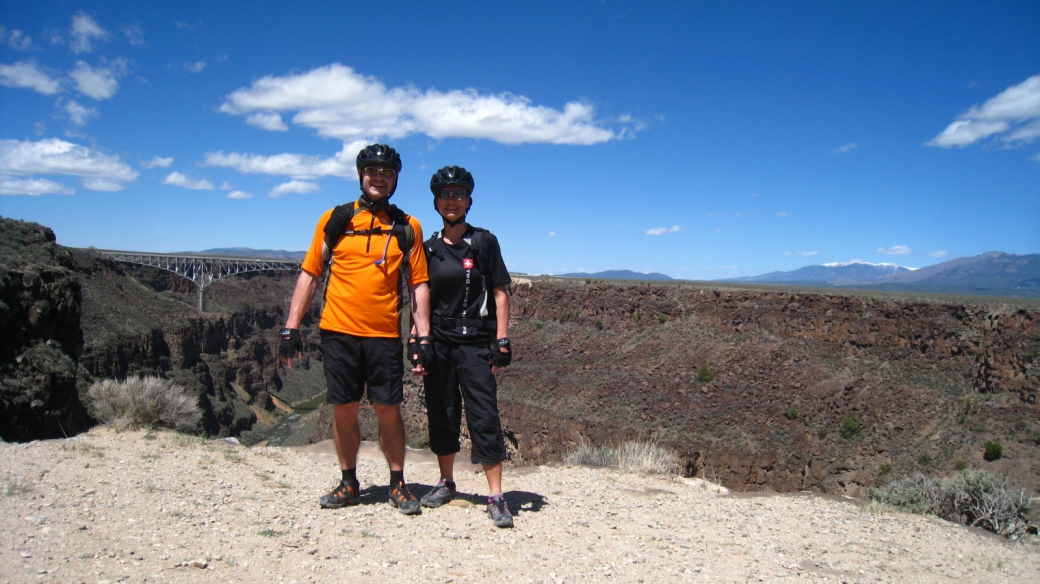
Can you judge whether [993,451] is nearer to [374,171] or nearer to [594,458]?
[594,458]

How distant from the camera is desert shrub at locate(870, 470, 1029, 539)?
5.95 m

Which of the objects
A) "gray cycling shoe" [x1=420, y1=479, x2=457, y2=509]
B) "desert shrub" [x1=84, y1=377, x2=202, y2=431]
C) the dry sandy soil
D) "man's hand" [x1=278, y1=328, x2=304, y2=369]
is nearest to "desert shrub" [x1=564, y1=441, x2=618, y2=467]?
the dry sandy soil

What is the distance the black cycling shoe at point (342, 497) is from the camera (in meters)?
4.66

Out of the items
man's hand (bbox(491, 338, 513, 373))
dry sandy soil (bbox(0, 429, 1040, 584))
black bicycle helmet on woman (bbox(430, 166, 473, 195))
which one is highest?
black bicycle helmet on woman (bbox(430, 166, 473, 195))

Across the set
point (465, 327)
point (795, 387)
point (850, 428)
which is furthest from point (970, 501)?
point (795, 387)

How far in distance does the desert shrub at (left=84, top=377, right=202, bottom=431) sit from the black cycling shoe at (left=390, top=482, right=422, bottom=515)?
157 inches

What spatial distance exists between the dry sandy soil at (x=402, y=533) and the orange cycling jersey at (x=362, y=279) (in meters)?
1.36

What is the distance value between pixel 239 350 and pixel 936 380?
5151 centimetres

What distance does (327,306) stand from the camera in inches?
182

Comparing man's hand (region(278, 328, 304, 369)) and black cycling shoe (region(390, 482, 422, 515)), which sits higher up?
man's hand (region(278, 328, 304, 369))

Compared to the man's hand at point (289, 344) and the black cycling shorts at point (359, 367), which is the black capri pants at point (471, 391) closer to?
the black cycling shorts at point (359, 367)

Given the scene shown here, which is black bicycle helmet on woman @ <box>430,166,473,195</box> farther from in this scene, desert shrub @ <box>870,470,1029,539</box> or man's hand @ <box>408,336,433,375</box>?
desert shrub @ <box>870,470,1029,539</box>

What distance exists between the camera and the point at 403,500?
15.3ft

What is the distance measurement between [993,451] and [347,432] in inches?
992
